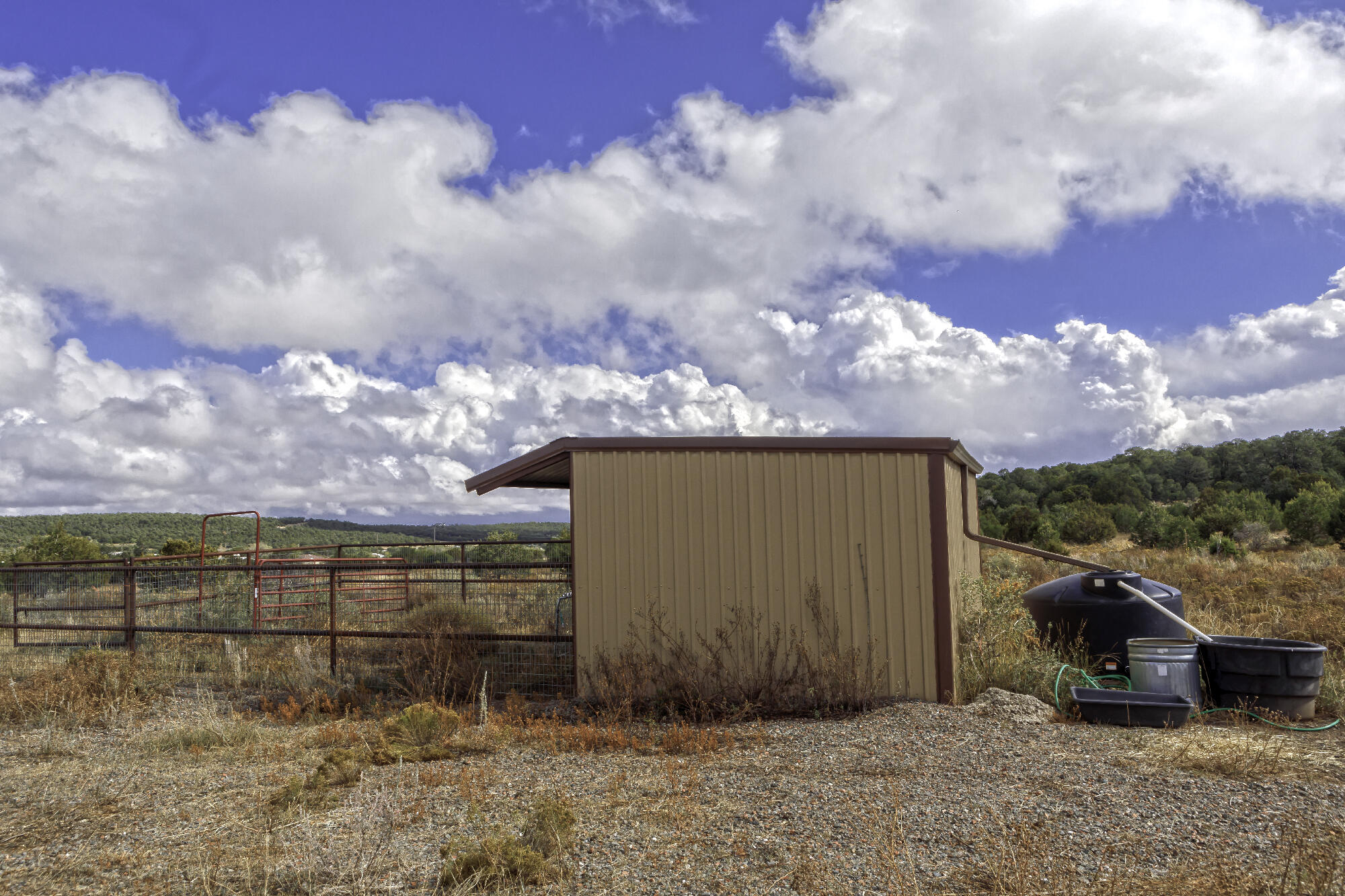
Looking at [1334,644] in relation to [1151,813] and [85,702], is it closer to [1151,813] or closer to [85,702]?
[1151,813]

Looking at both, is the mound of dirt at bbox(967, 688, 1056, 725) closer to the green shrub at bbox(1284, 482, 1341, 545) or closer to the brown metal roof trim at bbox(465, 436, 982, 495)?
the brown metal roof trim at bbox(465, 436, 982, 495)

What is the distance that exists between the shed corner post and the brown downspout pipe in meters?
1.38

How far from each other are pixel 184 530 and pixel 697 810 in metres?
60.5

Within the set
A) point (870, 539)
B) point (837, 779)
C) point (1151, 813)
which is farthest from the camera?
point (870, 539)

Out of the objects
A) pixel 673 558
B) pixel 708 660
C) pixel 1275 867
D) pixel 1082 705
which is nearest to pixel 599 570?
pixel 673 558

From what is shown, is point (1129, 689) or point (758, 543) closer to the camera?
point (758, 543)

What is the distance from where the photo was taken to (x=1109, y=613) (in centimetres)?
1018

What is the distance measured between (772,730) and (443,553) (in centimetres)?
1301

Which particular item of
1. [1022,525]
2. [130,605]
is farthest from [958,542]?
[1022,525]

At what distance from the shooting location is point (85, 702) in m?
8.91

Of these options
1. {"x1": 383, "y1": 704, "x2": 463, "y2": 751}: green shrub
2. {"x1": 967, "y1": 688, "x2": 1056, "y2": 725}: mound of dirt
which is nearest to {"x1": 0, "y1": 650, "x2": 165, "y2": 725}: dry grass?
{"x1": 383, "y1": 704, "x2": 463, "y2": 751}: green shrub

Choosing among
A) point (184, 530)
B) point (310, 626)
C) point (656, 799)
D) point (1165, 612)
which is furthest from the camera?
point (184, 530)

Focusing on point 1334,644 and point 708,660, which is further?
point 1334,644

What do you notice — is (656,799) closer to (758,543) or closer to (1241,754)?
(758,543)
